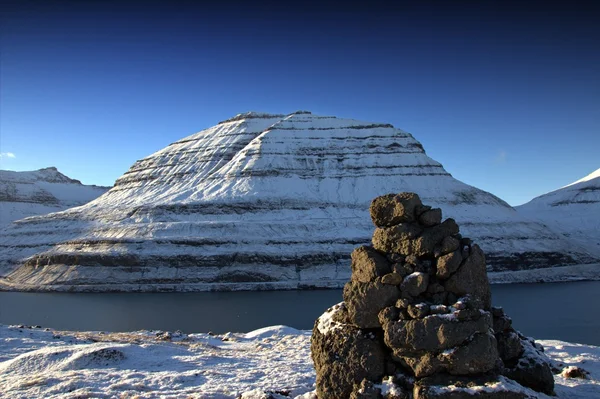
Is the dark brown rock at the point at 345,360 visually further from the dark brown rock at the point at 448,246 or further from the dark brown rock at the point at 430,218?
the dark brown rock at the point at 430,218

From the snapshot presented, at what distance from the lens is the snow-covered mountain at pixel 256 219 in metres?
92.7

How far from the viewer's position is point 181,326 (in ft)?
167

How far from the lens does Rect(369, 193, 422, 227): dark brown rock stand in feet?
51.0

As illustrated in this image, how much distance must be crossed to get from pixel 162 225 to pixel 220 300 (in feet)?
124

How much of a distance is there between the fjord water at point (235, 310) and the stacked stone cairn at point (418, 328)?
Result: 3156 centimetres

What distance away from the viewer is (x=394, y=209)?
1580 centimetres

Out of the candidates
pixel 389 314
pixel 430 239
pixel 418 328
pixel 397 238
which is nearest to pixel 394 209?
pixel 397 238

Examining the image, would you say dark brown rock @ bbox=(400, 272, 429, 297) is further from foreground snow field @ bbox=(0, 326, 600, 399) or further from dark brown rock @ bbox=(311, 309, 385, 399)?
foreground snow field @ bbox=(0, 326, 600, 399)

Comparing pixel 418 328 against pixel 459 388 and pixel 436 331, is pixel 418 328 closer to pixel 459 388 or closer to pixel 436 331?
pixel 436 331

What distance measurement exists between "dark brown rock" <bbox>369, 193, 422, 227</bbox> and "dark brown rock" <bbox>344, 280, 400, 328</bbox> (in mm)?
2386

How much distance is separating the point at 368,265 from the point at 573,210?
595 feet

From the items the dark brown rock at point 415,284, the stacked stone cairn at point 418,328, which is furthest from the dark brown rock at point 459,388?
Result: the dark brown rock at point 415,284

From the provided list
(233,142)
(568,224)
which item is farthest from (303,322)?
(568,224)

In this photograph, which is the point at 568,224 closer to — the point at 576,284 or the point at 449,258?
the point at 576,284
